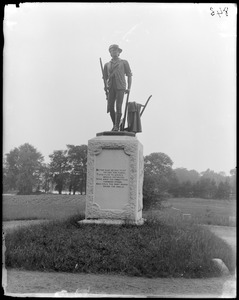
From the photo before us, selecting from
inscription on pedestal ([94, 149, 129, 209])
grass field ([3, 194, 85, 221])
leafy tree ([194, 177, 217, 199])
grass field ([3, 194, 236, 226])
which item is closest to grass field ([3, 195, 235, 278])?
inscription on pedestal ([94, 149, 129, 209])

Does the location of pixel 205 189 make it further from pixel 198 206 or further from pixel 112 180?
pixel 112 180

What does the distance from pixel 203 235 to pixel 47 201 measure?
12.9 metres

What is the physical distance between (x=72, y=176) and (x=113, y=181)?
1287 cm

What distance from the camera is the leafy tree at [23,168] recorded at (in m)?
15.7

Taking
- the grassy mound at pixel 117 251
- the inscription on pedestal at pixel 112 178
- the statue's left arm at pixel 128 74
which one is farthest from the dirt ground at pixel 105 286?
the statue's left arm at pixel 128 74

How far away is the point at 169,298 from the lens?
4508 mm

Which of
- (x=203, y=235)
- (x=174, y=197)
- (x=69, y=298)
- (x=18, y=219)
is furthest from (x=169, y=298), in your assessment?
(x=174, y=197)

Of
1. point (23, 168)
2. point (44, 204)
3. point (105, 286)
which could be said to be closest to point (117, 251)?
point (105, 286)

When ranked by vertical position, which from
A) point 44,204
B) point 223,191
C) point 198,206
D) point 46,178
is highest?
point 46,178

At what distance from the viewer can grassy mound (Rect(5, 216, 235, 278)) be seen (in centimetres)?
581

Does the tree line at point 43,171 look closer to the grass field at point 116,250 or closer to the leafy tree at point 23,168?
the leafy tree at point 23,168

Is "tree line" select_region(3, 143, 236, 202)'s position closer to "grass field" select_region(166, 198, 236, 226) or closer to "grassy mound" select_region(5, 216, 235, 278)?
"grass field" select_region(166, 198, 236, 226)

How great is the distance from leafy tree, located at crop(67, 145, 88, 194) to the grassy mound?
12.9 m

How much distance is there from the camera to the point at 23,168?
16.5m
